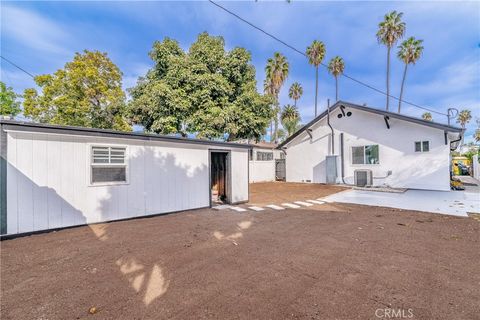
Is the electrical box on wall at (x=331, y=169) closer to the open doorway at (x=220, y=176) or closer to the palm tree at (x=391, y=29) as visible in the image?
the open doorway at (x=220, y=176)

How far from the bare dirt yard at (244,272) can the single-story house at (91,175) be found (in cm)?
49

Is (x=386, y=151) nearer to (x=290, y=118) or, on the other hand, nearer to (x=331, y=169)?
(x=331, y=169)

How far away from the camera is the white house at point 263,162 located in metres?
17.6

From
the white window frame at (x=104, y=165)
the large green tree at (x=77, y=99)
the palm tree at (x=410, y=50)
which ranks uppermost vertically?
the palm tree at (x=410, y=50)

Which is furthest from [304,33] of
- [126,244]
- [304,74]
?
[304,74]

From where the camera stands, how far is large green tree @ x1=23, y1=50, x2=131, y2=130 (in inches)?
601

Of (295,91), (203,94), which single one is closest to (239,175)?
(203,94)

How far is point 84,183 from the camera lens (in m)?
5.24

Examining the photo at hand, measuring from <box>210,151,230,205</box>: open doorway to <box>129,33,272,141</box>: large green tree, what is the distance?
362 cm

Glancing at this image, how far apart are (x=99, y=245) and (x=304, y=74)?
2559cm

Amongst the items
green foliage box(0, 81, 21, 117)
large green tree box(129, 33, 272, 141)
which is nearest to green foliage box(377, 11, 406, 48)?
large green tree box(129, 33, 272, 141)

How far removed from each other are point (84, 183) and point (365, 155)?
47.3 feet

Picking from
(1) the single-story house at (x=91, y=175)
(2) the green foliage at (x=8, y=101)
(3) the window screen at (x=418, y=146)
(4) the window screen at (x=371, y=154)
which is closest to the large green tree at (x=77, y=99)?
(2) the green foliage at (x=8, y=101)

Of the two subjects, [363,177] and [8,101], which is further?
[8,101]
